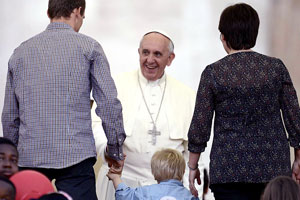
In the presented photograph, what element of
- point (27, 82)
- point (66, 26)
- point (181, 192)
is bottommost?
point (181, 192)

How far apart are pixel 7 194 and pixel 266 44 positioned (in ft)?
14.0

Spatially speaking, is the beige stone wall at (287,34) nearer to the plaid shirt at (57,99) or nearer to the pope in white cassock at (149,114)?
the pope in white cassock at (149,114)

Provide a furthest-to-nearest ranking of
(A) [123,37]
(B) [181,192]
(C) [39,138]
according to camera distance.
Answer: (A) [123,37] → (B) [181,192] → (C) [39,138]

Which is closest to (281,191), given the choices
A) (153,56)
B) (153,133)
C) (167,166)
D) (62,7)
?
(167,166)

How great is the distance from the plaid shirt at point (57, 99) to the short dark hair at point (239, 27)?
672mm

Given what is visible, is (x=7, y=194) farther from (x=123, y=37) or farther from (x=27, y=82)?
(x=123, y=37)

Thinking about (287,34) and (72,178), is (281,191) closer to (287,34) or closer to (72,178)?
(72,178)

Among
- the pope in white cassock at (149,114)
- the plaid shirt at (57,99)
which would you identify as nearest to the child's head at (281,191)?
the plaid shirt at (57,99)

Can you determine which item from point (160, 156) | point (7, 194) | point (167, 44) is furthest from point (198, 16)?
point (7, 194)

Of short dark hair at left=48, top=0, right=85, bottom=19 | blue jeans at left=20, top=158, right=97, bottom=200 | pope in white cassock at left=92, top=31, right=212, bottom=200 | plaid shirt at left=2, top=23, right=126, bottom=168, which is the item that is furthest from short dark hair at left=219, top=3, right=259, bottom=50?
pope in white cassock at left=92, top=31, right=212, bottom=200

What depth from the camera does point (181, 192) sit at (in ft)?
15.2

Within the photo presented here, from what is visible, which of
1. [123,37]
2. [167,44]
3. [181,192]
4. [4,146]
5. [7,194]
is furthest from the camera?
[123,37]

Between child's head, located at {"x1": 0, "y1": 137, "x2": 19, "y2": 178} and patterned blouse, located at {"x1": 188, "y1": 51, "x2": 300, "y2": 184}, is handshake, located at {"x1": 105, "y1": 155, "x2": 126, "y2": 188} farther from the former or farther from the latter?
child's head, located at {"x1": 0, "y1": 137, "x2": 19, "y2": 178}

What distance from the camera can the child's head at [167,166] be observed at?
4668 millimetres
